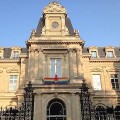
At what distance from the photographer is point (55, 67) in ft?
98.0

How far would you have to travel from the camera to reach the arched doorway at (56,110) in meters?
27.2

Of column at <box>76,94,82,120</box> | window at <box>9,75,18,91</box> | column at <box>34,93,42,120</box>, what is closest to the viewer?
column at <box>34,93,42,120</box>

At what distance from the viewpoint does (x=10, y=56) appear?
34188mm

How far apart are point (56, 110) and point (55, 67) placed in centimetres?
495

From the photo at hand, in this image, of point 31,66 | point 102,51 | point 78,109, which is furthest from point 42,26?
point 78,109

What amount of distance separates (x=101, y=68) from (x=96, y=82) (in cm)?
204

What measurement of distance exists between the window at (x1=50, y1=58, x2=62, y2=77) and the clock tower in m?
3.45

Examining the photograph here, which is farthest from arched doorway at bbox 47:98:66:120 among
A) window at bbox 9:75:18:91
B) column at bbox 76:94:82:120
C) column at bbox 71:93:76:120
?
window at bbox 9:75:18:91

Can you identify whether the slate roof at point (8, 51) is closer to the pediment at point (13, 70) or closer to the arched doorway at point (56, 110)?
the pediment at point (13, 70)

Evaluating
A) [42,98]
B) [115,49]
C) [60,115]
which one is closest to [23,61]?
[42,98]

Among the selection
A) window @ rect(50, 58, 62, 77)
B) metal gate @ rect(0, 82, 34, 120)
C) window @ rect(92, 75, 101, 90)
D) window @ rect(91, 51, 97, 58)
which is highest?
window @ rect(91, 51, 97, 58)

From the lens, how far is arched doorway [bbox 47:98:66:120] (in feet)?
89.1

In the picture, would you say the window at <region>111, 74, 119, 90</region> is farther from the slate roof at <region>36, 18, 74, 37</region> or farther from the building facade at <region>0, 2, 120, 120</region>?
the slate roof at <region>36, 18, 74, 37</region>

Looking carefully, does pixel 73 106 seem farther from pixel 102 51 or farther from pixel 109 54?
pixel 102 51
